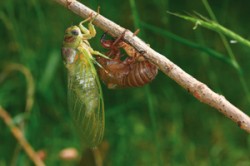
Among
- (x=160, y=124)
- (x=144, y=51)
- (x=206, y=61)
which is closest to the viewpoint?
(x=144, y=51)

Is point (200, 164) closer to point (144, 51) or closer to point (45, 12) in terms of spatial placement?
point (45, 12)

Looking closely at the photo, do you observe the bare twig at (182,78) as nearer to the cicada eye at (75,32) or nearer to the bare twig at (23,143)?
the cicada eye at (75,32)

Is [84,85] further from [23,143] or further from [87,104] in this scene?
[23,143]

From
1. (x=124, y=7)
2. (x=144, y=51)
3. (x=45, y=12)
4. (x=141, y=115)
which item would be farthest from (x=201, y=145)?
(x=144, y=51)

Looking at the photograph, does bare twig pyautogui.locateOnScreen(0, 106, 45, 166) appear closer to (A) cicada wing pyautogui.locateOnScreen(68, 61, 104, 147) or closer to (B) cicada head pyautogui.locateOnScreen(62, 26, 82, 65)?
(A) cicada wing pyautogui.locateOnScreen(68, 61, 104, 147)

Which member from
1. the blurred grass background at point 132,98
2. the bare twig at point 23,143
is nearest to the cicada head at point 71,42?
the bare twig at point 23,143

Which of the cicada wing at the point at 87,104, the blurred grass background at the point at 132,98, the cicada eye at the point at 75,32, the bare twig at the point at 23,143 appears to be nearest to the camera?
the cicada eye at the point at 75,32

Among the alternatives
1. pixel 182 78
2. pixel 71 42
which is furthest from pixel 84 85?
pixel 182 78
